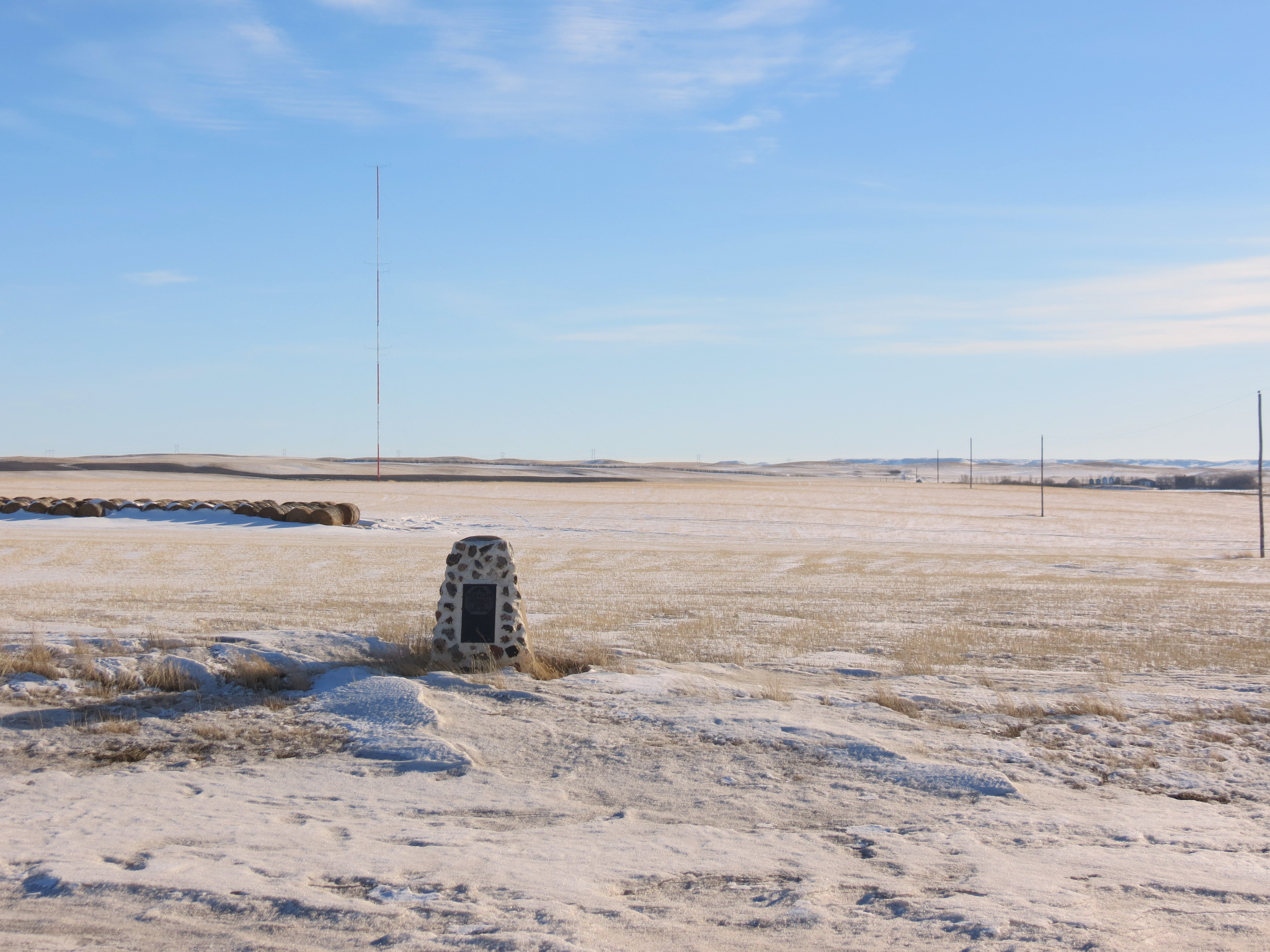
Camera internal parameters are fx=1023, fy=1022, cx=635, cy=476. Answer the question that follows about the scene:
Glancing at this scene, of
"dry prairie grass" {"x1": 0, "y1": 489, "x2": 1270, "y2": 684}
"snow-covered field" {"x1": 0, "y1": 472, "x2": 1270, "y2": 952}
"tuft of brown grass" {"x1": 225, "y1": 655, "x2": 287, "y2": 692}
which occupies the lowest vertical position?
"dry prairie grass" {"x1": 0, "y1": 489, "x2": 1270, "y2": 684}

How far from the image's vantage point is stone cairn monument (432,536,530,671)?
840 centimetres

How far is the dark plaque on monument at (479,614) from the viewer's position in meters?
8.43

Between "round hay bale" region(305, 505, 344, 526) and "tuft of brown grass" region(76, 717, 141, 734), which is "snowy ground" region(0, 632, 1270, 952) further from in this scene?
"round hay bale" region(305, 505, 344, 526)

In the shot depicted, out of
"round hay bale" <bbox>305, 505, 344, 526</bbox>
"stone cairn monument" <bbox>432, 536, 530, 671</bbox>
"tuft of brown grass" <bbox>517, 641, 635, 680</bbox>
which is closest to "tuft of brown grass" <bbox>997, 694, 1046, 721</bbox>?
"tuft of brown grass" <bbox>517, 641, 635, 680</bbox>

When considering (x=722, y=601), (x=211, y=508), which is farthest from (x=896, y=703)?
(x=211, y=508)

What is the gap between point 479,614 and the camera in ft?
27.8

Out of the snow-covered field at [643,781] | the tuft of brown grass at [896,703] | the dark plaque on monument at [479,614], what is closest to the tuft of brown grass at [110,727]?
the snow-covered field at [643,781]

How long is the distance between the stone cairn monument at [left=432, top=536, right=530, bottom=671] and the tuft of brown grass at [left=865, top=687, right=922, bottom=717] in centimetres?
279

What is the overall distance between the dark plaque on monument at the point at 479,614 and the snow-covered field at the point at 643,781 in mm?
498

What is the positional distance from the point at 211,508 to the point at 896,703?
98.6ft

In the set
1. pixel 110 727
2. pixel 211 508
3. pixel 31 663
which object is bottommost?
pixel 110 727

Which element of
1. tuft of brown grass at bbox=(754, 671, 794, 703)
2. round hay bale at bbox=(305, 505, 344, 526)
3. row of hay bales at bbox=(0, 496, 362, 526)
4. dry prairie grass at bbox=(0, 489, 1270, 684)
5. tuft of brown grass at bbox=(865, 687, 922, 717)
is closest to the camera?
tuft of brown grass at bbox=(865, 687, 922, 717)

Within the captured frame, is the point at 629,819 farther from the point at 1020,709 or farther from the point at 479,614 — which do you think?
the point at 479,614

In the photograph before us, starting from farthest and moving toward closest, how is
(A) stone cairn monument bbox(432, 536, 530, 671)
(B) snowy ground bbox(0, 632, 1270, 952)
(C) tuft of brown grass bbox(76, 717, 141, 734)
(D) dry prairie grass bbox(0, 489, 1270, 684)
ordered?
(D) dry prairie grass bbox(0, 489, 1270, 684) → (A) stone cairn monument bbox(432, 536, 530, 671) → (C) tuft of brown grass bbox(76, 717, 141, 734) → (B) snowy ground bbox(0, 632, 1270, 952)
